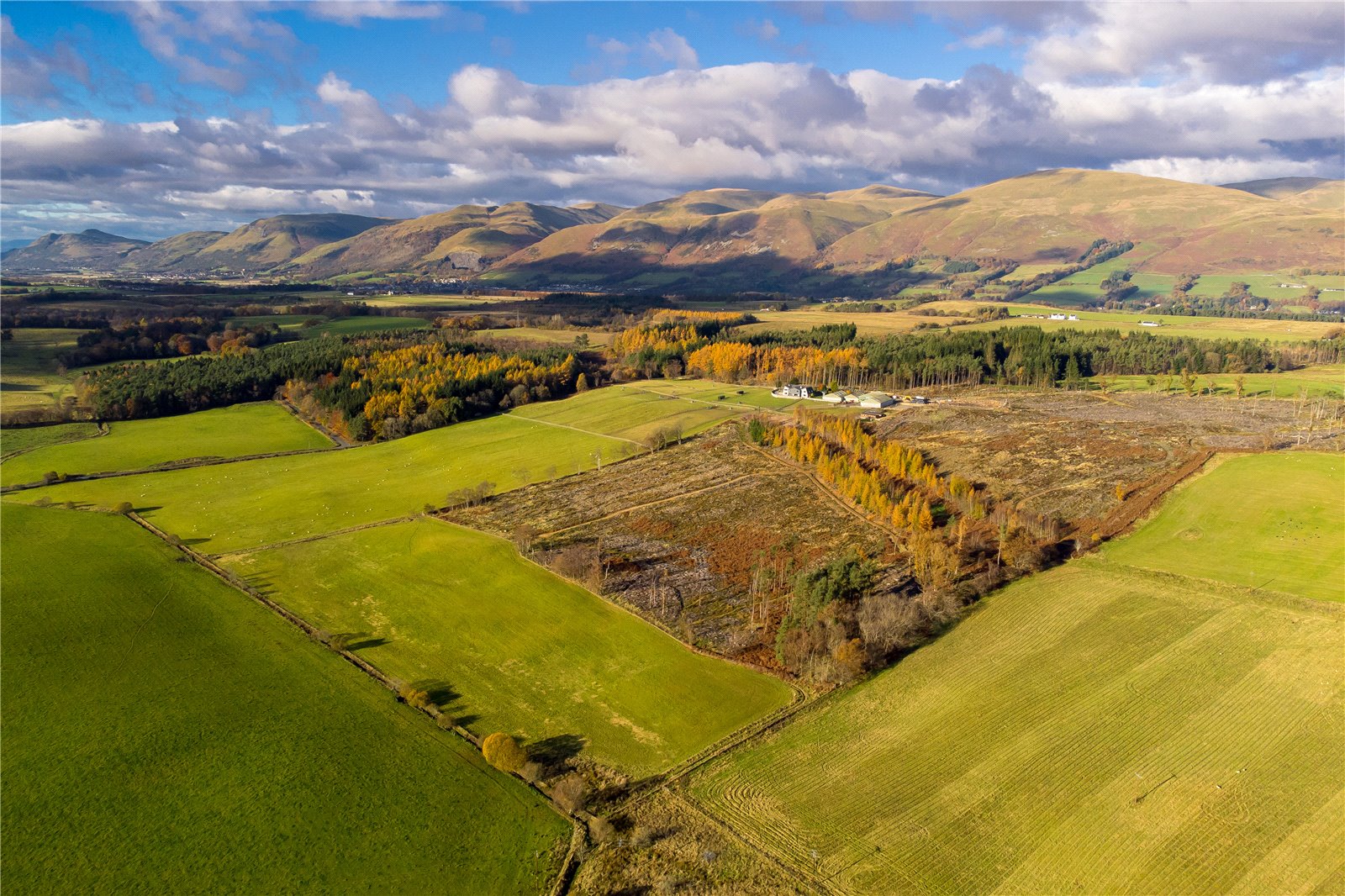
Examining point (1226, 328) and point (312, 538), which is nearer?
point (312, 538)

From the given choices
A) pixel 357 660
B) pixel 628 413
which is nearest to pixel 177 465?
pixel 628 413

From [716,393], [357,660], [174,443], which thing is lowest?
[357,660]

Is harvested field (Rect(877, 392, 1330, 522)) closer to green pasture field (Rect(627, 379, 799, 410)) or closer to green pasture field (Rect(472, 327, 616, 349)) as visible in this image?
green pasture field (Rect(627, 379, 799, 410))

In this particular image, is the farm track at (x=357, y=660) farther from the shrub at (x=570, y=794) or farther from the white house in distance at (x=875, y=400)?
the white house in distance at (x=875, y=400)

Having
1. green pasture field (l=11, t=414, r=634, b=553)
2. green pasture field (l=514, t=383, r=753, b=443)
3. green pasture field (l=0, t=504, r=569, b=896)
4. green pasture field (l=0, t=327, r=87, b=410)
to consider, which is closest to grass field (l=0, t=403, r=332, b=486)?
green pasture field (l=11, t=414, r=634, b=553)

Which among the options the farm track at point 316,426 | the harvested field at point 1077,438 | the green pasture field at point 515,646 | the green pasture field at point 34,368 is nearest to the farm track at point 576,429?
the farm track at point 316,426

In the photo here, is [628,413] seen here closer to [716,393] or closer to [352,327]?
[716,393]

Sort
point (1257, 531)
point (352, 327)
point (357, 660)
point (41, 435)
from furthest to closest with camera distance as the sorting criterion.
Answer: point (352, 327), point (41, 435), point (1257, 531), point (357, 660)
